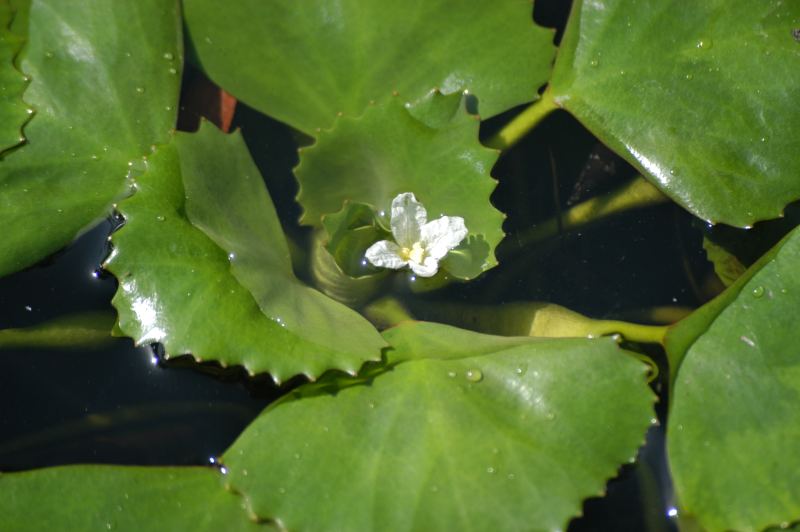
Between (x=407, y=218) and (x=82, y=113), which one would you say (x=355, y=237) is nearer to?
(x=407, y=218)

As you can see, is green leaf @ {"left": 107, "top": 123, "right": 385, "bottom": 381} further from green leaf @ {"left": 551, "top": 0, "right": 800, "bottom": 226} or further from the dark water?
green leaf @ {"left": 551, "top": 0, "right": 800, "bottom": 226}

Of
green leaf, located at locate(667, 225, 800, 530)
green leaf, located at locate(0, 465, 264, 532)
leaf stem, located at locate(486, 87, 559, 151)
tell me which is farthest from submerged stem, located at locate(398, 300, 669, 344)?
green leaf, located at locate(0, 465, 264, 532)

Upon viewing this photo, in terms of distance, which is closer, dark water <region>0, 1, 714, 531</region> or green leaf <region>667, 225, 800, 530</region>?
green leaf <region>667, 225, 800, 530</region>

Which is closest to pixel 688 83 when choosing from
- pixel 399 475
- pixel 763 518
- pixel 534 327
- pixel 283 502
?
pixel 534 327

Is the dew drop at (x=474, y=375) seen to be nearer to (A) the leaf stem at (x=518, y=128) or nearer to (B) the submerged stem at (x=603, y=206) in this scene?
(B) the submerged stem at (x=603, y=206)

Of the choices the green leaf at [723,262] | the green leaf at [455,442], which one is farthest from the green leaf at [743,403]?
the green leaf at [723,262]

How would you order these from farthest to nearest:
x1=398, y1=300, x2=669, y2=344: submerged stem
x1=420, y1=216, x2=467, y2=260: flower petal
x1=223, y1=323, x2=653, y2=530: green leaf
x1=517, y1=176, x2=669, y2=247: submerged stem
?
x1=517, y1=176, x2=669, y2=247: submerged stem → x1=398, y1=300, x2=669, y2=344: submerged stem → x1=420, y1=216, x2=467, y2=260: flower petal → x1=223, y1=323, x2=653, y2=530: green leaf
